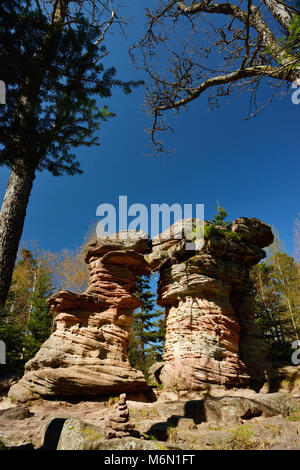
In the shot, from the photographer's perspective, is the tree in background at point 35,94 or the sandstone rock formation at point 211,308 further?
the sandstone rock formation at point 211,308

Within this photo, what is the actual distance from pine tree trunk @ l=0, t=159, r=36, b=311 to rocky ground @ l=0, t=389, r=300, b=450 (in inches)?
140

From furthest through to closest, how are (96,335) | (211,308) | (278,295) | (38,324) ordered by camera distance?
1. (278,295)
2. (38,324)
3. (211,308)
4. (96,335)

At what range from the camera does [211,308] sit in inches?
545

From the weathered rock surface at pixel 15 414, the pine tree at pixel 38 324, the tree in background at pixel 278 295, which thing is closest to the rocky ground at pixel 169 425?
the weathered rock surface at pixel 15 414

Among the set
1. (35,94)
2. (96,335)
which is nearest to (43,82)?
(35,94)

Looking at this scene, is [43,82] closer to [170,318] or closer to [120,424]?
[120,424]

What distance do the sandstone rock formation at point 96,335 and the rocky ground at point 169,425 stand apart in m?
0.73

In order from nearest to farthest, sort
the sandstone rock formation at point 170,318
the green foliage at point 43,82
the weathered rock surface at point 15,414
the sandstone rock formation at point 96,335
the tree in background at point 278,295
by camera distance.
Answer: the green foliage at point 43,82 < the weathered rock surface at point 15,414 < the sandstone rock formation at point 96,335 < the sandstone rock formation at point 170,318 < the tree in background at point 278,295

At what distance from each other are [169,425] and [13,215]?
7680mm

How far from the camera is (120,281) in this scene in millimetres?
14773

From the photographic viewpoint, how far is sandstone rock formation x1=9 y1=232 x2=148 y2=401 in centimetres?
1116

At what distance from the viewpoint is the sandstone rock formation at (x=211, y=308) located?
1249cm

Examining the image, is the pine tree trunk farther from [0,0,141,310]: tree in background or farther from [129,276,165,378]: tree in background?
[129,276,165,378]: tree in background

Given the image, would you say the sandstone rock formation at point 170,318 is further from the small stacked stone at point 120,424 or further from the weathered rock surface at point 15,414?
the small stacked stone at point 120,424
